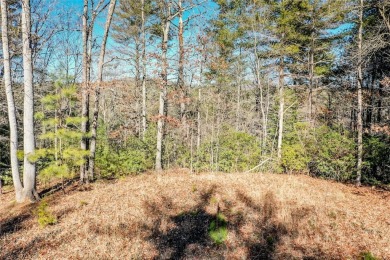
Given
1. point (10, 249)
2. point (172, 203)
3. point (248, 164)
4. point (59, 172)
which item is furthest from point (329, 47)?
point (10, 249)

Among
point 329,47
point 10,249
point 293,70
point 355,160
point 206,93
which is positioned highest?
point 329,47

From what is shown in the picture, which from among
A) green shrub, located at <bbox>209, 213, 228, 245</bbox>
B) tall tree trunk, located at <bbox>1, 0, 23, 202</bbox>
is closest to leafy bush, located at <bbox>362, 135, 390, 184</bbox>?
green shrub, located at <bbox>209, 213, 228, 245</bbox>

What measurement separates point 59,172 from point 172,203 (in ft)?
13.1

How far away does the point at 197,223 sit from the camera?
Result: 22.5ft

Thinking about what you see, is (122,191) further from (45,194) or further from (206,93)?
(206,93)

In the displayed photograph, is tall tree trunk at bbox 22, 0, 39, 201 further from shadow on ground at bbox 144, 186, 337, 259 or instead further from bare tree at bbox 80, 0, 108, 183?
shadow on ground at bbox 144, 186, 337, 259

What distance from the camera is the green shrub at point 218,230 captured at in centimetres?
627

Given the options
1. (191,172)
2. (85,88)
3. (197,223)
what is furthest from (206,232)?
(85,88)

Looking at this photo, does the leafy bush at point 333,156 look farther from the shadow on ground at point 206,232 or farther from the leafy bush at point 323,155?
the shadow on ground at point 206,232

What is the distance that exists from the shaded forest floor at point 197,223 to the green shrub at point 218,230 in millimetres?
155

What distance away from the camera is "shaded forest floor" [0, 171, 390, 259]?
5742 millimetres

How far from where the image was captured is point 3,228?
6.43 m

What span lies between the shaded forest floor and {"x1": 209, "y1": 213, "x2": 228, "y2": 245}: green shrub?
155 mm

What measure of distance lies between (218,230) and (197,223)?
0.68 metres
